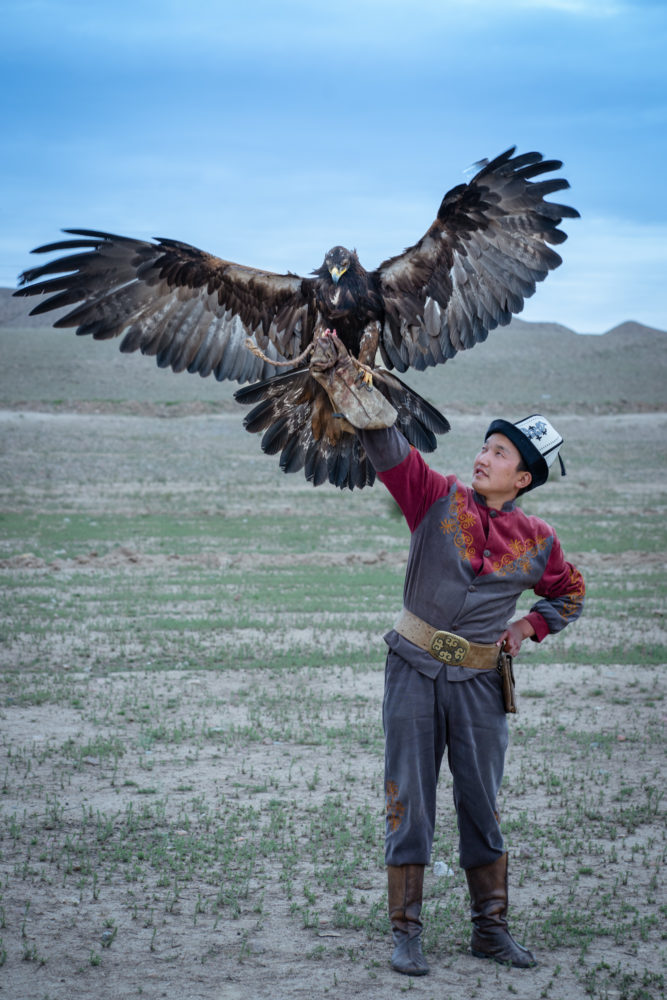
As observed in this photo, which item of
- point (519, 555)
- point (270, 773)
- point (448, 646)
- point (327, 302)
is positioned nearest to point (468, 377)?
point (270, 773)

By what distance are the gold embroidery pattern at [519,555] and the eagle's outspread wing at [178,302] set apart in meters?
1.87

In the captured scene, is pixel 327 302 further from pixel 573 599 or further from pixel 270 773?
pixel 270 773

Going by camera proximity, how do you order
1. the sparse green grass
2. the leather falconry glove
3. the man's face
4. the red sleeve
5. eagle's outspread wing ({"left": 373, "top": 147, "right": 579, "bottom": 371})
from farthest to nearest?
1. eagle's outspread wing ({"left": 373, "top": 147, "right": 579, "bottom": 371})
2. the sparse green grass
3. the man's face
4. the red sleeve
5. the leather falconry glove

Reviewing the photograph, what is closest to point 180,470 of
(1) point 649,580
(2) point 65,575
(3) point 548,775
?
(2) point 65,575

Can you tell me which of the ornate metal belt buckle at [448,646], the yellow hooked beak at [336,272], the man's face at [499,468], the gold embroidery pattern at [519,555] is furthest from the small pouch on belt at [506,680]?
the yellow hooked beak at [336,272]

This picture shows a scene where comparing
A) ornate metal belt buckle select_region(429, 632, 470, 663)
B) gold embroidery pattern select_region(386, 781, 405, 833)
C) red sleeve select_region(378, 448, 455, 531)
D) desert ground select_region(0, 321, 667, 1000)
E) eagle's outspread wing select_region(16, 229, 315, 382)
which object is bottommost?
desert ground select_region(0, 321, 667, 1000)

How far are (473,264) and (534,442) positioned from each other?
4.44 feet

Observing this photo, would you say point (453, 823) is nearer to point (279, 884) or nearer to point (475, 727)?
point (279, 884)

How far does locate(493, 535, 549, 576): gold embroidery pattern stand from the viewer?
3.89m

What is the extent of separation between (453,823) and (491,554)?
224 centimetres

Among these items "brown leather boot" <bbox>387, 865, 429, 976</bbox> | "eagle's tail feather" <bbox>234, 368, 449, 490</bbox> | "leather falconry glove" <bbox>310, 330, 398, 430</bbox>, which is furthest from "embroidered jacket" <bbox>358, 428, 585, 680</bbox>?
"brown leather boot" <bbox>387, 865, 429, 976</bbox>

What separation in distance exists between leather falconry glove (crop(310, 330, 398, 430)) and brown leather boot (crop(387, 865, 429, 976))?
1690mm

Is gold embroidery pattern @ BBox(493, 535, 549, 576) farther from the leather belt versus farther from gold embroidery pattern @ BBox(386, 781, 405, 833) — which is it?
gold embroidery pattern @ BBox(386, 781, 405, 833)

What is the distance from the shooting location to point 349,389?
363 cm
